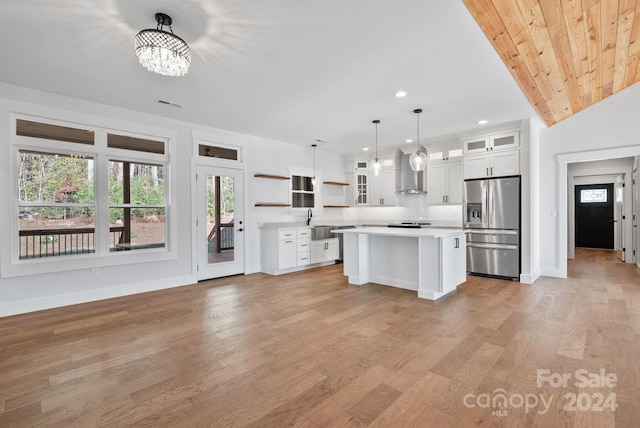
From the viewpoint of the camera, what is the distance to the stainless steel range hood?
6633mm

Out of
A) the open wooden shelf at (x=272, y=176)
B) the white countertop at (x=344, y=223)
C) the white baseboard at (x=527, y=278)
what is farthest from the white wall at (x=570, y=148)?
the open wooden shelf at (x=272, y=176)

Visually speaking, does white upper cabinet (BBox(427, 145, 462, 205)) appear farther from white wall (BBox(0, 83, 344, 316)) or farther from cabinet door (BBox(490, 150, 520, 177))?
white wall (BBox(0, 83, 344, 316))

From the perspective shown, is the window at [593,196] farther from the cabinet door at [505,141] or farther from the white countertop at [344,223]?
the cabinet door at [505,141]

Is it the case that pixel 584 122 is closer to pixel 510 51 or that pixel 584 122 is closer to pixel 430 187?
pixel 430 187

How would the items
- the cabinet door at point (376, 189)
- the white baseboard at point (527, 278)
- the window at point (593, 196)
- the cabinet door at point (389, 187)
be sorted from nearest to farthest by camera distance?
1. the white baseboard at point (527, 278)
2. the cabinet door at point (389, 187)
3. the cabinet door at point (376, 189)
4. the window at point (593, 196)

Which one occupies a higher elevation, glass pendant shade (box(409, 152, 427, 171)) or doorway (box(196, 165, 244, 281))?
glass pendant shade (box(409, 152, 427, 171))

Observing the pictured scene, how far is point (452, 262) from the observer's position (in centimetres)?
429

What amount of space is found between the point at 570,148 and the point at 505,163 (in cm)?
114

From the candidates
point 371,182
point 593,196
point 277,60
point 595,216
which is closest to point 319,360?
point 277,60

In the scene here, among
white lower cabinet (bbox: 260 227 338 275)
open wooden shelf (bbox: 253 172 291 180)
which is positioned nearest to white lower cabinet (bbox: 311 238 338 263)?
white lower cabinet (bbox: 260 227 338 275)

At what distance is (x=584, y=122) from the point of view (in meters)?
5.13

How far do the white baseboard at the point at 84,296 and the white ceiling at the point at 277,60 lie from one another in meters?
2.58

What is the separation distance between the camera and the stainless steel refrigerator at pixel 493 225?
16.9 ft

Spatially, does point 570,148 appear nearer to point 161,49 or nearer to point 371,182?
point 371,182
